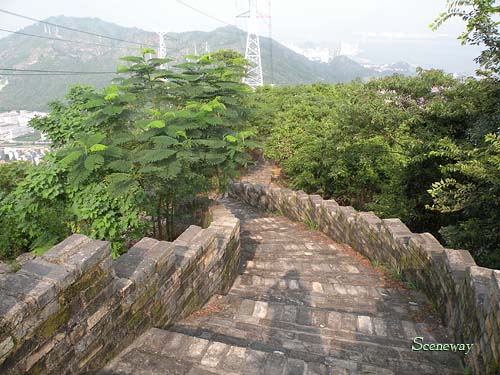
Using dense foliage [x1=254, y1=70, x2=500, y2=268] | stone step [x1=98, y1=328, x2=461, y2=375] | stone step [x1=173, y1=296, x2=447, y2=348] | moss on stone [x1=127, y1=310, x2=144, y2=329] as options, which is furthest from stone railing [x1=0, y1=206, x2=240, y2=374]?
dense foliage [x1=254, y1=70, x2=500, y2=268]

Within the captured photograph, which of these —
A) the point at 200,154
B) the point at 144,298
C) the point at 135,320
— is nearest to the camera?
the point at 135,320

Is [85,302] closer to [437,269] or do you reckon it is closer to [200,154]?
[200,154]

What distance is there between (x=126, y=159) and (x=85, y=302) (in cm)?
280

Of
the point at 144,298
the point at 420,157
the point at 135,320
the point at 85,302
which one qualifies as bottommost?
the point at 135,320

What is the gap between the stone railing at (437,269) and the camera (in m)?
2.58

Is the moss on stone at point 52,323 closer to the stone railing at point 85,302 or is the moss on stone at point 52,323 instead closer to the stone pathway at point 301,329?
the stone railing at point 85,302

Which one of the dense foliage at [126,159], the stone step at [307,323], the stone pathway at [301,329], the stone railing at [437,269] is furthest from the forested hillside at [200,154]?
the stone step at [307,323]

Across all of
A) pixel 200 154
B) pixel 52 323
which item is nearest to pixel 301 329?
pixel 52 323

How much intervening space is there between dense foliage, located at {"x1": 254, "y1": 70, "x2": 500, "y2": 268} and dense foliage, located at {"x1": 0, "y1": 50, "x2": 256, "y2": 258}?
7.06 feet

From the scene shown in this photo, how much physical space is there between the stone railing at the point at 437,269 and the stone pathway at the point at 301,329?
0.26 metres

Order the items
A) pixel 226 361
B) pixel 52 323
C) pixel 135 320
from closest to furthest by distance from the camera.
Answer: pixel 52 323, pixel 226 361, pixel 135 320

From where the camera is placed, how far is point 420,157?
6375 millimetres

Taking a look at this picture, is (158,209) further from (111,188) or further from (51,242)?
(51,242)

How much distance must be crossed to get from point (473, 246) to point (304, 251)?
2.82 metres
